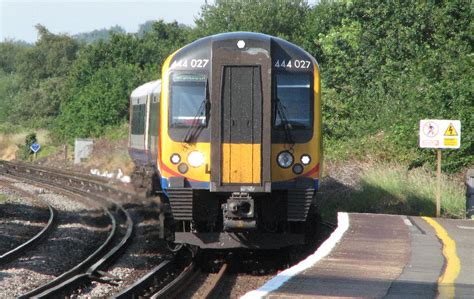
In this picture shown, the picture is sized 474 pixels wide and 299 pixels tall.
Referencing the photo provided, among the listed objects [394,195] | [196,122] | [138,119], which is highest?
[138,119]

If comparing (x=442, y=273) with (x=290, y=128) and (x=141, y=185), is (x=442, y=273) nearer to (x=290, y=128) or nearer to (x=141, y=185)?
(x=290, y=128)

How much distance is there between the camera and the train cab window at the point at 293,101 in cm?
1416

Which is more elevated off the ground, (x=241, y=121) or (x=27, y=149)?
(x=241, y=121)

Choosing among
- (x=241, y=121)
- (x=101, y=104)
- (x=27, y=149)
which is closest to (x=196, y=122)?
(x=241, y=121)

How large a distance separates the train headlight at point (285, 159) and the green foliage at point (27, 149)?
4534 cm

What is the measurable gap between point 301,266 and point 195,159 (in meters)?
3.79

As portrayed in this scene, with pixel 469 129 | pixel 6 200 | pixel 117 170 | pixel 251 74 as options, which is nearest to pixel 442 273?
pixel 251 74

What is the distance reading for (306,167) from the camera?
46.4ft

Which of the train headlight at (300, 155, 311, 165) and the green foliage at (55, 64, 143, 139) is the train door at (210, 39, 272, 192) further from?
the green foliage at (55, 64, 143, 139)

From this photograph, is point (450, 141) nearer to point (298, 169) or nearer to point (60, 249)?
point (298, 169)

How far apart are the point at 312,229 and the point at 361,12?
22678 mm

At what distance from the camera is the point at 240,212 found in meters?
13.7

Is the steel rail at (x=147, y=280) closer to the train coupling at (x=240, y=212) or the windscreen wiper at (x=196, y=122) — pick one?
the train coupling at (x=240, y=212)

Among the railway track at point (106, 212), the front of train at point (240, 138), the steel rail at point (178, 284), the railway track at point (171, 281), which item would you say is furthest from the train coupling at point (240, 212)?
the railway track at point (106, 212)
